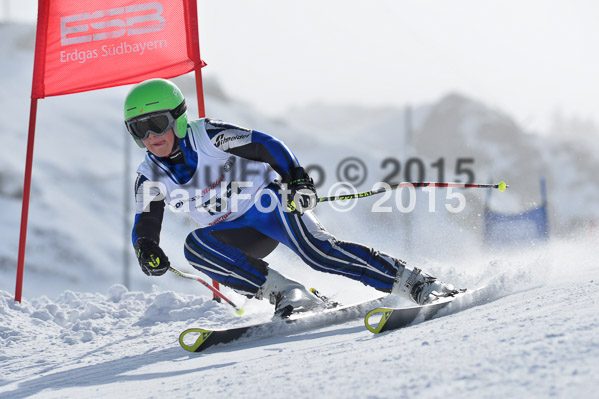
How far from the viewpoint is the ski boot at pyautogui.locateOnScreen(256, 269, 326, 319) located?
357 centimetres

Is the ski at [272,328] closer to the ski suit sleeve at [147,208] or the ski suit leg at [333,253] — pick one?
the ski suit leg at [333,253]

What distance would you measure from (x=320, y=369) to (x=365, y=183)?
30.6 m

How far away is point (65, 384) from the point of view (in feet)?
9.33

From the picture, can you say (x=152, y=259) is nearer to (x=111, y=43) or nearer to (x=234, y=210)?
(x=234, y=210)

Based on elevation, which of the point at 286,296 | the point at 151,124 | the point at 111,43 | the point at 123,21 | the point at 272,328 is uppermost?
the point at 123,21

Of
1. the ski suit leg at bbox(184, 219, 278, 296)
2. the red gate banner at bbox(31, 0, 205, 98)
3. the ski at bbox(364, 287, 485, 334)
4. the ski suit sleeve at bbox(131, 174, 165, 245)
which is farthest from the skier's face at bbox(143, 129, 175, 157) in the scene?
the red gate banner at bbox(31, 0, 205, 98)

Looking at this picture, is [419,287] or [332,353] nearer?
[332,353]

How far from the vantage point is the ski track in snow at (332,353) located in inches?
70.2

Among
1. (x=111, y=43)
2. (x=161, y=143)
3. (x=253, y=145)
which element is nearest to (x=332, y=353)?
(x=253, y=145)

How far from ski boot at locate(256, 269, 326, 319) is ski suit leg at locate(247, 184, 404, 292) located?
0.17m

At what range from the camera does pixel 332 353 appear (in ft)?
8.14

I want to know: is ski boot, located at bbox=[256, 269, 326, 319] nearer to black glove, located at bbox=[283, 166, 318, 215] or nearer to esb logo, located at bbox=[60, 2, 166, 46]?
black glove, located at bbox=[283, 166, 318, 215]

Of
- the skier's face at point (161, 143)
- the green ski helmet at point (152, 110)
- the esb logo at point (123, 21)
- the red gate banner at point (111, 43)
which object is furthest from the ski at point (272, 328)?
the esb logo at point (123, 21)

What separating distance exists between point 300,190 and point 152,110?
87 centimetres
